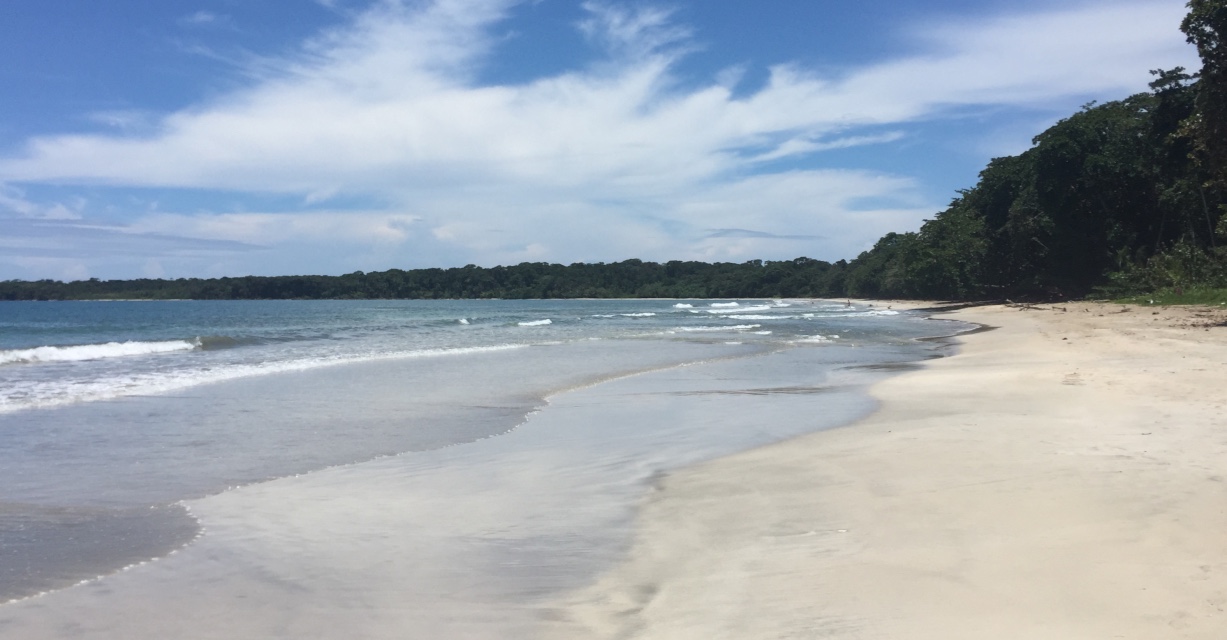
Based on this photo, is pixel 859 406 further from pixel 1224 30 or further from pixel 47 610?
pixel 1224 30

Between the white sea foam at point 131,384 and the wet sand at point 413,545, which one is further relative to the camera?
the white sea foam at point 131,384

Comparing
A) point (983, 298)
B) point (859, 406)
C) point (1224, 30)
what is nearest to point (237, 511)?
point (859, 406)

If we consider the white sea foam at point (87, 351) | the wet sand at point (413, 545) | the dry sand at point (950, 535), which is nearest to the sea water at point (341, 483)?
the wet sand at point (413, 545)

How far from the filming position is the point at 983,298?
6200 centimetres

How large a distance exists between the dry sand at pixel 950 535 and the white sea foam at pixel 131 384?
438 inches

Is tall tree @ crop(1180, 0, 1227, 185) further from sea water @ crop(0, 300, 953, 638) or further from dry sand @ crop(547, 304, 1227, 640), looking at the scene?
dry sand @ crop(547, 304, 1227, 640)

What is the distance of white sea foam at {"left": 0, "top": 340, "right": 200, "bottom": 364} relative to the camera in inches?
882

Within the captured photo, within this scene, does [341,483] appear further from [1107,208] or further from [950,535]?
[1107,208]

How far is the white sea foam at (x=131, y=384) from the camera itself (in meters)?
13.2

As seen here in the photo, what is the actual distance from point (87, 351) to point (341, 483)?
22.1 meters

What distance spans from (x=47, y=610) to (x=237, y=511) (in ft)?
6.70

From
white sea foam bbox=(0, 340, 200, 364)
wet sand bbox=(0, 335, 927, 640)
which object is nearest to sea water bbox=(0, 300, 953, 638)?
wet sand bbox=(0, 335, 927, 640)

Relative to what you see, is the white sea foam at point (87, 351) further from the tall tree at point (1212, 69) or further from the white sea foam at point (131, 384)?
the tall tree at point (1212, 69)

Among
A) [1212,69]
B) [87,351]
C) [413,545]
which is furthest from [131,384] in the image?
[1212,69]
